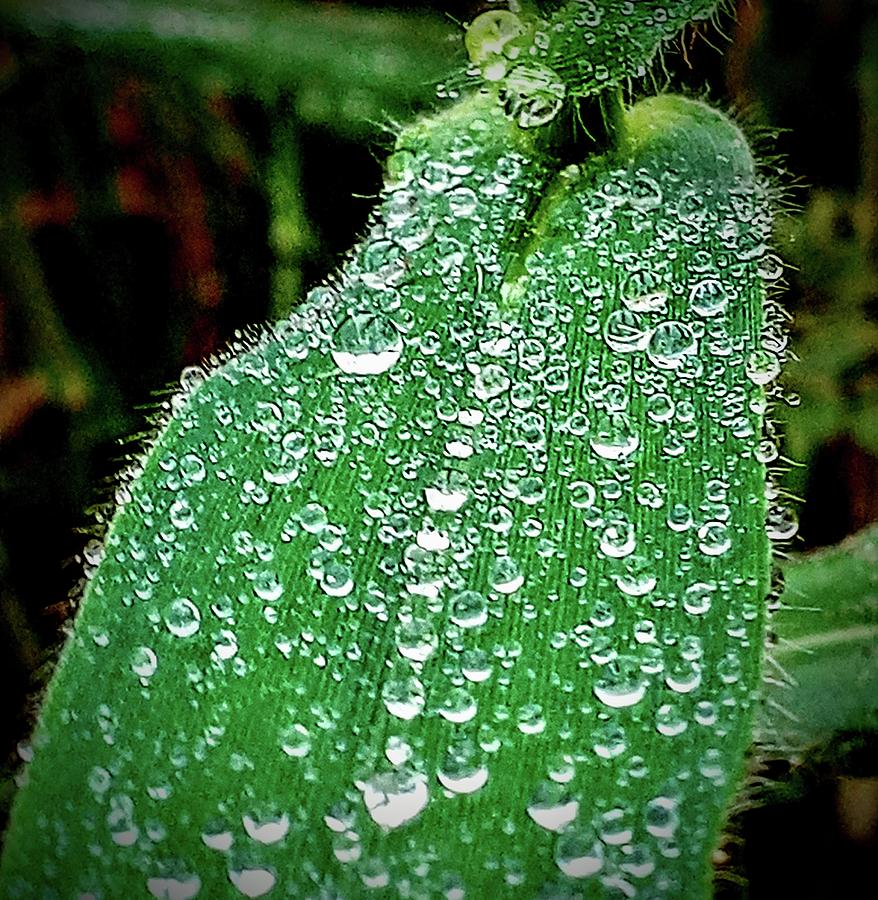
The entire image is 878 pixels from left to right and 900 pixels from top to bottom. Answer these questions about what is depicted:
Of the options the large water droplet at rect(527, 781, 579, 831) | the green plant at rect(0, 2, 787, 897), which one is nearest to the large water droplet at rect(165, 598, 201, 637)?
the green plant at rect(0, 2, 787, 897)

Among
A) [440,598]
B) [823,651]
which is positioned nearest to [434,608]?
[440,598]

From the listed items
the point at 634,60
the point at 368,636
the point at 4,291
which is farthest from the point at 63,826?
the point at 634,60

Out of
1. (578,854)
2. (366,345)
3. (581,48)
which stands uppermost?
(581,48)

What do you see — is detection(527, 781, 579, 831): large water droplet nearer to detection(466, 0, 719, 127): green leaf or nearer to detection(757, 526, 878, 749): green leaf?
detection(757, 526, 878, 749): green leaf

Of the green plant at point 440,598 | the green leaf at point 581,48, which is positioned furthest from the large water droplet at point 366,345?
the green leaf at point 581,48

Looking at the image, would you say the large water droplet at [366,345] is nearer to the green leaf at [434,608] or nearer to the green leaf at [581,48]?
the green leaf at [434,608]

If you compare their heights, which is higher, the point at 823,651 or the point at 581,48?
the point at 581,48

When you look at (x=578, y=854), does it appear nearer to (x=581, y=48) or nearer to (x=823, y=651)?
(x=823, y=651)
